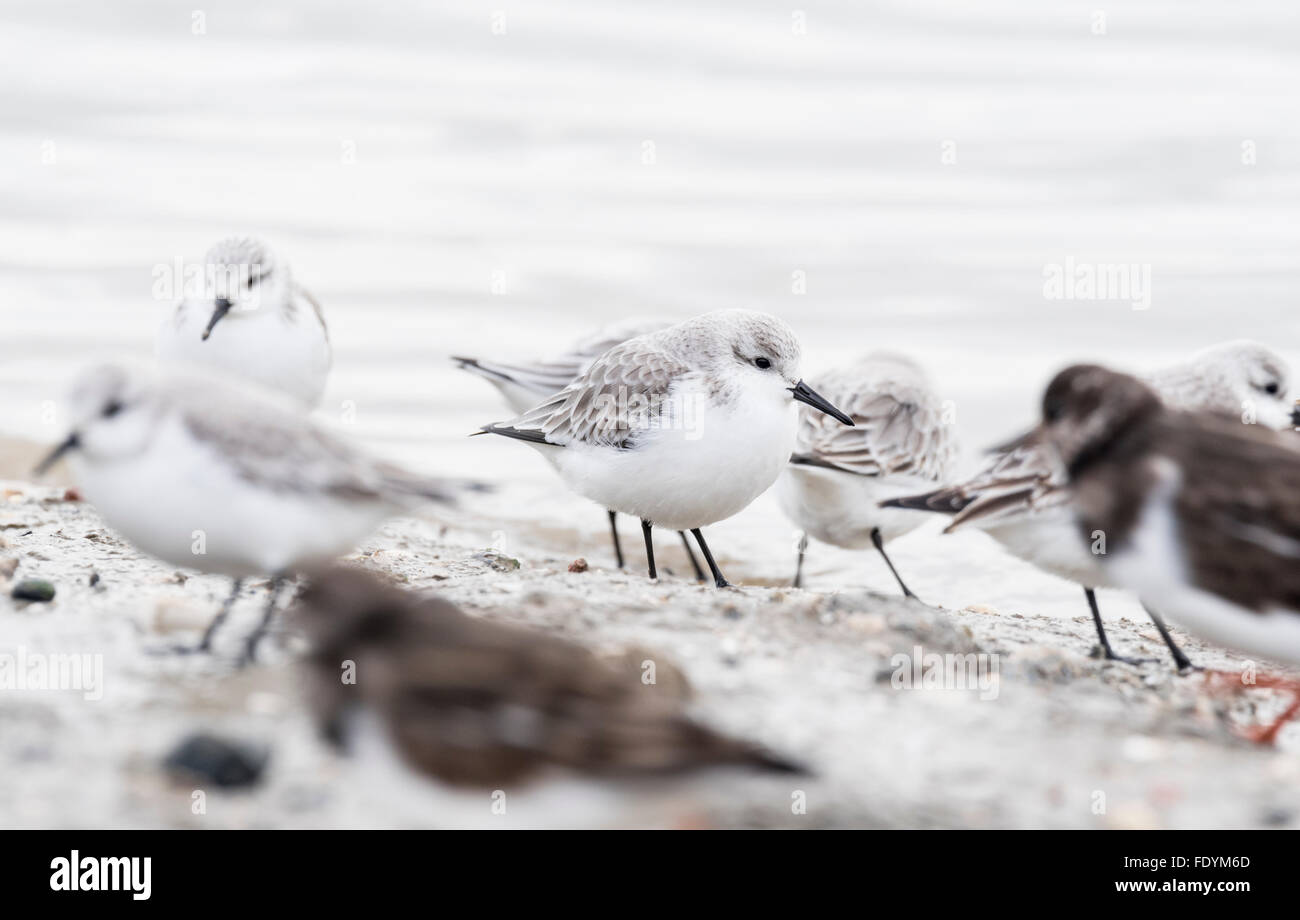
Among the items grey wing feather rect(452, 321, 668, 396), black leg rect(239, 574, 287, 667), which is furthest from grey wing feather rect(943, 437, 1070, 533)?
grey wing feather rect(452, 321, 668, 396)

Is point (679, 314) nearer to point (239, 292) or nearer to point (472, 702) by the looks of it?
point (239, 292)

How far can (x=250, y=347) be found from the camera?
8.30 m

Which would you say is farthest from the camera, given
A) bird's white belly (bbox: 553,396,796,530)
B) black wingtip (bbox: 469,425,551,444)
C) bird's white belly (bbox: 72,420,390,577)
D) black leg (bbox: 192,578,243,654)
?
black wingtip (bbox: 469,425,551,444)

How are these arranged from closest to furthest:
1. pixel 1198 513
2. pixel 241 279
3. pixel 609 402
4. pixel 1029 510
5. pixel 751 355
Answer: pixel 1198 513 < pixel 1029 510 < pixel 751 355 < pixel 609 402 < pixel 241 279

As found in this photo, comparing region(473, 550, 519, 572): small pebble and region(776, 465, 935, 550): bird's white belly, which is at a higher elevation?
region(776, 465, 935, 550): bird's white belly

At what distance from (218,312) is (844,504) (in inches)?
145

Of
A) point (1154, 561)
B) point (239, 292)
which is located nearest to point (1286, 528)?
point (1154, 561)

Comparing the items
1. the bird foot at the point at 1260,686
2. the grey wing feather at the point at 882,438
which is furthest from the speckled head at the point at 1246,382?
the bird foot at the point at 1260,686

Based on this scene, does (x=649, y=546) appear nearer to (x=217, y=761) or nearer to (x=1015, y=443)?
(x=1015, y=443)

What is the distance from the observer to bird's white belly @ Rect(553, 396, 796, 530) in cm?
677

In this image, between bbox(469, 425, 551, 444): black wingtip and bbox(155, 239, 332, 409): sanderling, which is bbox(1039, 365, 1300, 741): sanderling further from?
bbox(155, 239, 332, 409): sanderling

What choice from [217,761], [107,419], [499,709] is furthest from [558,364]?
[499,709]

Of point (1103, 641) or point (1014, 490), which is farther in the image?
point (1103, 641)

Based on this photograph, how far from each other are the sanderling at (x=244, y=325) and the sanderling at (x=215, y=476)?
125 inches
